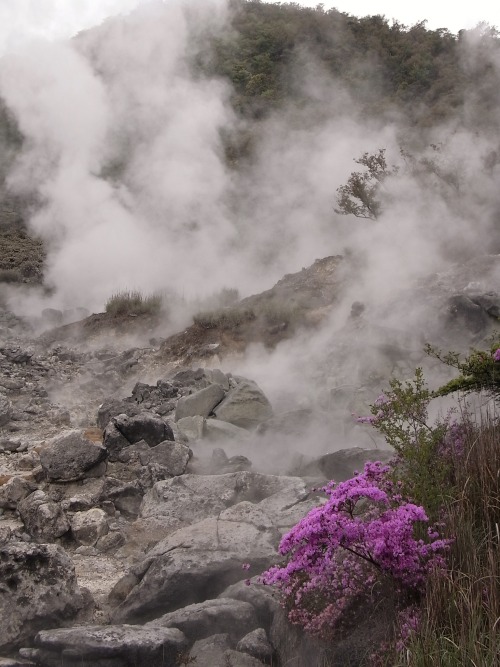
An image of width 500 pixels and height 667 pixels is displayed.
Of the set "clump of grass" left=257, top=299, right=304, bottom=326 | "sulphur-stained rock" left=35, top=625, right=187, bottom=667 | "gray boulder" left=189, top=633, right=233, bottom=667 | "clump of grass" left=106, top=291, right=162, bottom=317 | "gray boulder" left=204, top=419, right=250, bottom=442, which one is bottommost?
"gray boulder" left=189, top=633, right=233, bottom=667

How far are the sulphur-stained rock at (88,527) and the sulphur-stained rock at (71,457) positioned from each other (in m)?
0.95

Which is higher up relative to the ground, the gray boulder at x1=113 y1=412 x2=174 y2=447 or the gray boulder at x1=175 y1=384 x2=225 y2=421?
the gray boulder at x1=175 y1=384 x2=225 y2=421

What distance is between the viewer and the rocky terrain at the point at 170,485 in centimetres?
316

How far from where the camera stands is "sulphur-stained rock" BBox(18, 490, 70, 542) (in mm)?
5043

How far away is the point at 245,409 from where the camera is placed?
8.72 metres

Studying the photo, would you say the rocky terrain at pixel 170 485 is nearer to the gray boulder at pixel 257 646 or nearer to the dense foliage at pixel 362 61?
the gray boulder at pixel 257 646

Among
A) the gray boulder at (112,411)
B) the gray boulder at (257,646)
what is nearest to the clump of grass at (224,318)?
the gray boulder at (112,411)

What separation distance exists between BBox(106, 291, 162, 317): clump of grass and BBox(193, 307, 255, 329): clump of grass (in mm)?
2227

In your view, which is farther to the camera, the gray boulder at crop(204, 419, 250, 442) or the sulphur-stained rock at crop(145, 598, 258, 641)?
the gray boulder at crop(204, 419, 250, 442)

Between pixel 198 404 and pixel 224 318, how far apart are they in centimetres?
497

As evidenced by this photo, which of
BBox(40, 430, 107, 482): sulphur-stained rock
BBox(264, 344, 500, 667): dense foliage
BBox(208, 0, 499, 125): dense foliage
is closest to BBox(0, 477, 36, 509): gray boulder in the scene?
BBox(40, 430, 107, 482): sulphur-stained rock

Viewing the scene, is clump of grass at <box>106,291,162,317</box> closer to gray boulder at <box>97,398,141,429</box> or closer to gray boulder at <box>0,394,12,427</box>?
gray boulder at <box>0,394,12,427</box>

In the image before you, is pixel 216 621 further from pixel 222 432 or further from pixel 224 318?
pixel 224 318

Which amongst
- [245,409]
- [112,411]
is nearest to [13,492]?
[112,411]
